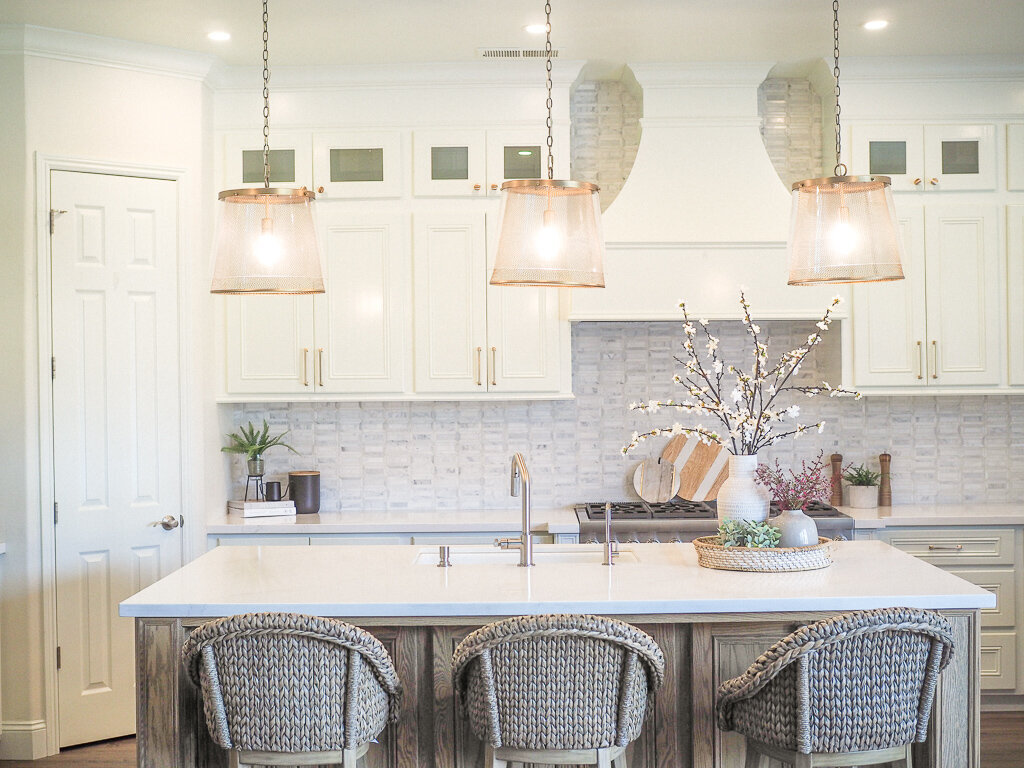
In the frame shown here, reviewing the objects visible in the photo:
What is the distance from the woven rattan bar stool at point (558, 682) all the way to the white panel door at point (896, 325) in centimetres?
260

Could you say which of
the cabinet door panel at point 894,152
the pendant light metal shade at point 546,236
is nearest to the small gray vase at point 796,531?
the pendant light metal shade at point 546,236

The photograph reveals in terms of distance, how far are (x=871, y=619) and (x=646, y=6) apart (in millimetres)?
2535

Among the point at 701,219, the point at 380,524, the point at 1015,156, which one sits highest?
the point at 1015,156

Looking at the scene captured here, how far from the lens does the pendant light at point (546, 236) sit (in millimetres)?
2648

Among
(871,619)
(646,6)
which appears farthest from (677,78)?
(871,619)

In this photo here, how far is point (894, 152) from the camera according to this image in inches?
176

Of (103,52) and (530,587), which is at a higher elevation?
(103,52)

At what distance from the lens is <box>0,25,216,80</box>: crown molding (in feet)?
12.8

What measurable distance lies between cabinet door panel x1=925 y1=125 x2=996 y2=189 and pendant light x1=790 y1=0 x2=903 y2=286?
1999mm

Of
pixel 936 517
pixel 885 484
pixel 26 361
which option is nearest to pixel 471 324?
pixel 26 361

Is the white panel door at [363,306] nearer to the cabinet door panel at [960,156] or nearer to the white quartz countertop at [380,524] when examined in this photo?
the white quartz countertop at [380,524]

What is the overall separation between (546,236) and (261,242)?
2.55 feet

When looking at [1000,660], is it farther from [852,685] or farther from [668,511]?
[852,685]

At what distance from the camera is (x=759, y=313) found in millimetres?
4391
